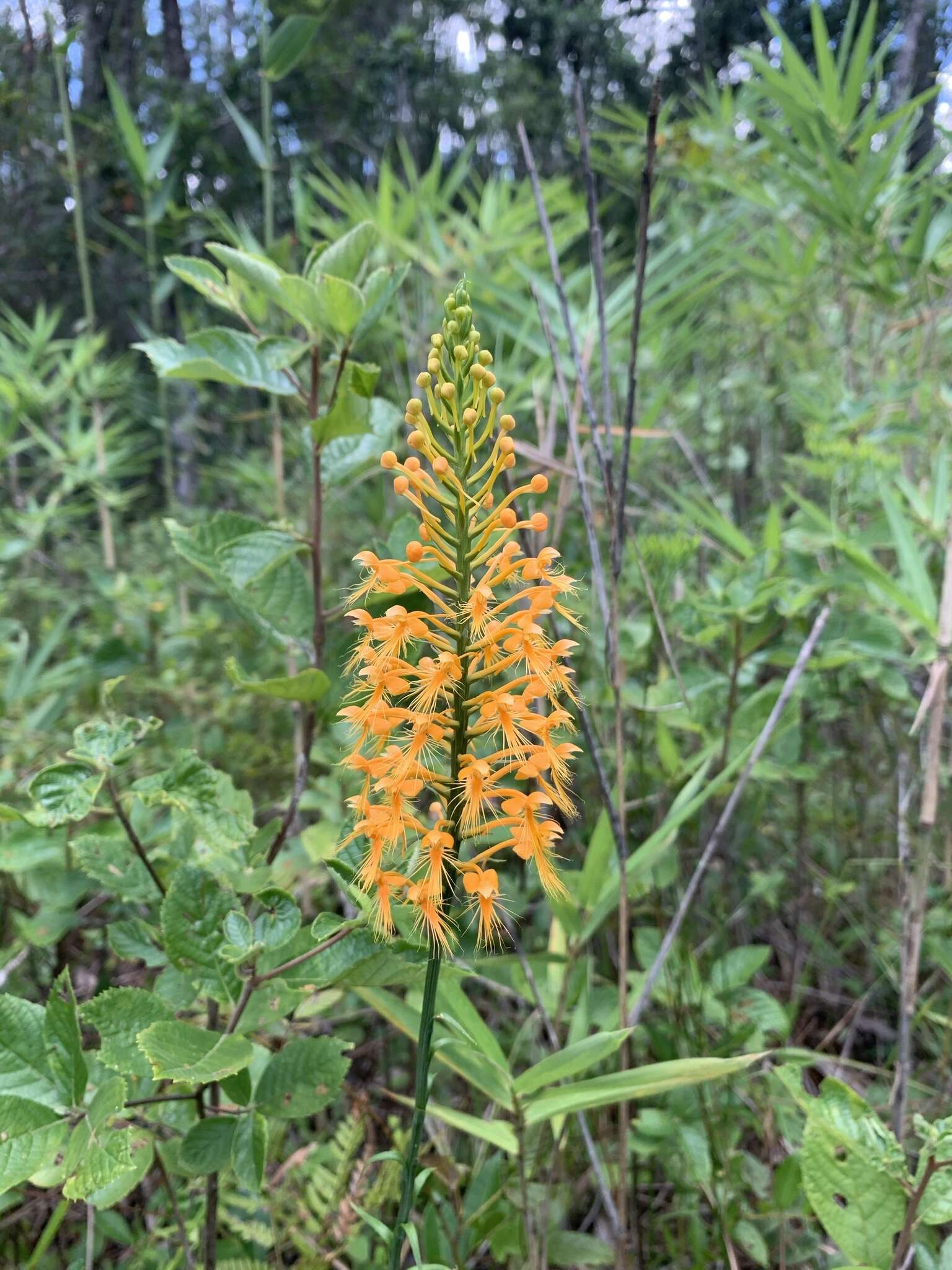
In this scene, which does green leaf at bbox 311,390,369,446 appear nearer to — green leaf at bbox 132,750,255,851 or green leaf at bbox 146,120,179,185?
green leaf at bbox 132,750,255,851

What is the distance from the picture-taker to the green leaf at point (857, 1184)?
96cm

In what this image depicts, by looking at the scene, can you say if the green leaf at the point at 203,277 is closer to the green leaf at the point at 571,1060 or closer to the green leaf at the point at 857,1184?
the green leaf at the point at 571,1060

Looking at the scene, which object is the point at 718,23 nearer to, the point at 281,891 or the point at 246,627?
the point at 246,627

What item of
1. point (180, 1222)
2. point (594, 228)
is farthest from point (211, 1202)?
point (594, 228)

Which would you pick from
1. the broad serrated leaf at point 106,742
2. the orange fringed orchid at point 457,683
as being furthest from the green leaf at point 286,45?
the broad serrated leaf at point 106,742

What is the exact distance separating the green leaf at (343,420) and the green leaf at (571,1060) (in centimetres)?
90

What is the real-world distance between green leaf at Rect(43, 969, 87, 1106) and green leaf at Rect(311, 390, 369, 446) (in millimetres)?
797

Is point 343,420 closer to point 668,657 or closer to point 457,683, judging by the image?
point 457,683

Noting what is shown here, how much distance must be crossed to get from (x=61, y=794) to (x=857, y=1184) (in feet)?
3.74

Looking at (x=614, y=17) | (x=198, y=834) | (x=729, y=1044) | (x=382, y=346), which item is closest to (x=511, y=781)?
(x=729, y=1044)

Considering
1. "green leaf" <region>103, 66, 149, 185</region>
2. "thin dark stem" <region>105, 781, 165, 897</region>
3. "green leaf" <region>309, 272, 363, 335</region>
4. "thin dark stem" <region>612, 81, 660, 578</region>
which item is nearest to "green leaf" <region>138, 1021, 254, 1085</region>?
"thin dark stem" <region>105, 781, 165, 897</region>

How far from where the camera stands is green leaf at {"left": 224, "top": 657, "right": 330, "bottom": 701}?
1083 mm

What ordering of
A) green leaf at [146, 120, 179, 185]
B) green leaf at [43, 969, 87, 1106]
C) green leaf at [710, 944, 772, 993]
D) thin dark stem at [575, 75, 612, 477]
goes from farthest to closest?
green leaf at [146, 120, 179, 185], green leaf at [710, 944, 772, 993], thin dark stem at [575, 75, 612, 477], green leaf at [43, 969, 87, 1106]

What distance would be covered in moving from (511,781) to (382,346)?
7.01 feet
